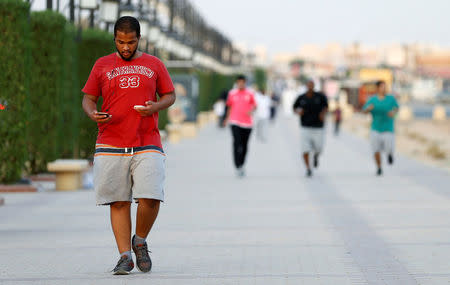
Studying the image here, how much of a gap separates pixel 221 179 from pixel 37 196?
395 centimetres

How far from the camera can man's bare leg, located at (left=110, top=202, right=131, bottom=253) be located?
23.8 ft

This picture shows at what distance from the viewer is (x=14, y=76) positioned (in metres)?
12.8

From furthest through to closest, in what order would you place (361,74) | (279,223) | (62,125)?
1. (361,74)
2. (62,125)
3. (279,223)

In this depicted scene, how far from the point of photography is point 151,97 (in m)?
7.17

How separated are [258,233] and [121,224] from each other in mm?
2730

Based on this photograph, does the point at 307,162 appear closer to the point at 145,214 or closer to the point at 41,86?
the point at 41,86

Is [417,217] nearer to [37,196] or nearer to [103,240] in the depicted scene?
[103,240]

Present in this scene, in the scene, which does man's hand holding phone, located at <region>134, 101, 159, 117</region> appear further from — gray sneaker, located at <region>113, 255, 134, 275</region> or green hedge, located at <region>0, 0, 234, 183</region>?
green hedge, located at <region>0, 0, 234, 183</region>

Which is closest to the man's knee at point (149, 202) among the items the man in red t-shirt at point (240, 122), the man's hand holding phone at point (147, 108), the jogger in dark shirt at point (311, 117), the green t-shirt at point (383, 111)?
the man's hand holding phone at point (147, 108)

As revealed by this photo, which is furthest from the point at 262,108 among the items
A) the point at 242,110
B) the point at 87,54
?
the point at 242,110

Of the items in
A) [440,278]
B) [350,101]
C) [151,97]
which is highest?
[151,97]

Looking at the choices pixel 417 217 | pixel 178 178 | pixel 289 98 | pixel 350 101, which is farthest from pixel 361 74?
pixel 417 217

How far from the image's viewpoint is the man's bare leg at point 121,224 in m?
A: 7.25

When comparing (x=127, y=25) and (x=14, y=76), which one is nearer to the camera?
(x=127, y=25)
